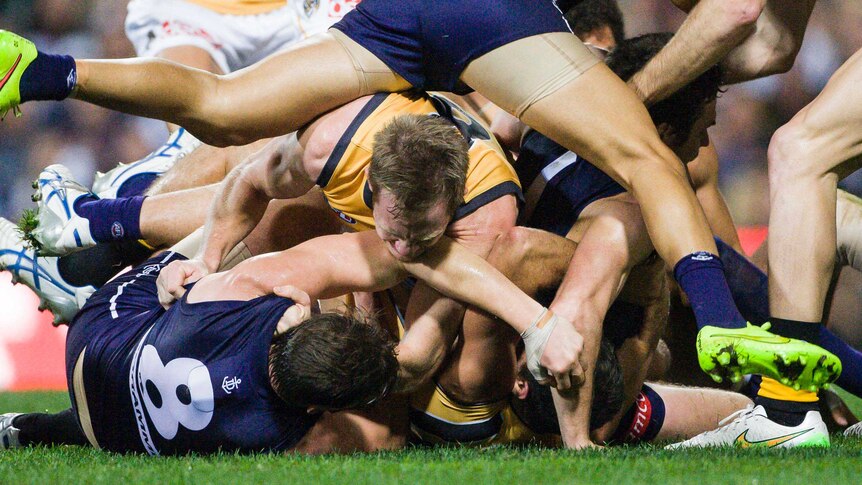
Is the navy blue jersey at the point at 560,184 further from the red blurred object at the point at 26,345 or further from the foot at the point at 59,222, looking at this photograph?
the red blurred object at the point at 26,345

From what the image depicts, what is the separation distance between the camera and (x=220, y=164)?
4.80 metres

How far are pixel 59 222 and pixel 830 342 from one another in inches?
A: 120

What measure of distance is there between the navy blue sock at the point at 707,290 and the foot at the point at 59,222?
2.51 m

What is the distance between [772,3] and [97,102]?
2366mm

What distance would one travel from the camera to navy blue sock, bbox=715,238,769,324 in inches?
159

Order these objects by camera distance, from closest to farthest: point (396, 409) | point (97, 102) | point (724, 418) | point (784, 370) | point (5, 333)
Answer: point (784, 370) < point (97, 102) < point (396, 409) < point (724, 418) < point (5, 333)

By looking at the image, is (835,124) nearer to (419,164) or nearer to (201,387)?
(419,164)

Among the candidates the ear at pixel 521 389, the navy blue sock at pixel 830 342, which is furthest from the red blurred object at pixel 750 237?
the ear at pixel 521 389

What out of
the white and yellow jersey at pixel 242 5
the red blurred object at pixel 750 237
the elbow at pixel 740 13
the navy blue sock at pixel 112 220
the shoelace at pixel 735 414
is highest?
the white and yellow jersey at pixel 242 5

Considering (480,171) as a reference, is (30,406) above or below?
below

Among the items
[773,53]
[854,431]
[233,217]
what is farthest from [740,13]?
[233,217]

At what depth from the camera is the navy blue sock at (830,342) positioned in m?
3.11

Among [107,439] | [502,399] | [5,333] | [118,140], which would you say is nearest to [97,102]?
[107,439]

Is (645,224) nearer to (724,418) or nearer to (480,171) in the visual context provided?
(480,171)
